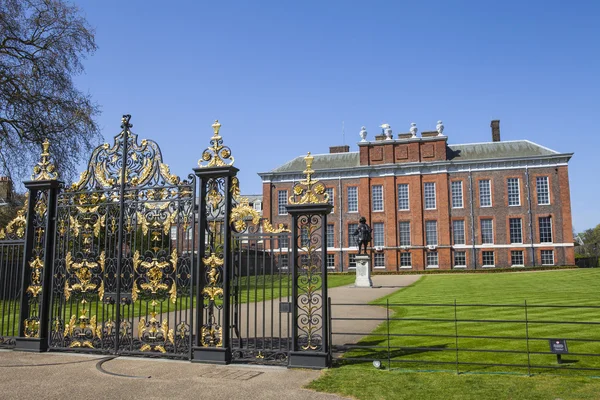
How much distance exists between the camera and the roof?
138 ft

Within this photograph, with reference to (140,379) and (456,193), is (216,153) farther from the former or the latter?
(456,193)

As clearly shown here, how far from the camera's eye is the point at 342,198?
45.1m

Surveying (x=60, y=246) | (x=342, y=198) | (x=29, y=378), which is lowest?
(x=29, y=378)

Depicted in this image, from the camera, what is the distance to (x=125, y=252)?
8.88 m

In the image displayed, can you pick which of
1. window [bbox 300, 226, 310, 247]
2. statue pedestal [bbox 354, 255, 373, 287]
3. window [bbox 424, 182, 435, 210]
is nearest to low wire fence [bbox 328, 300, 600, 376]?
window [bbox 300, 226, 310, 247]

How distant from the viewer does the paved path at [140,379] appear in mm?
6129

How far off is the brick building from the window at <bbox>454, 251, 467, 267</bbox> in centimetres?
8

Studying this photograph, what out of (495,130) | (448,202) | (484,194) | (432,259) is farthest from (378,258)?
(495,130)

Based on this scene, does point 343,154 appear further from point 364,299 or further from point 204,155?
point 204,155

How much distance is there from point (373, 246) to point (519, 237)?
1216 cm

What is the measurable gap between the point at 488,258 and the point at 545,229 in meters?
5.11

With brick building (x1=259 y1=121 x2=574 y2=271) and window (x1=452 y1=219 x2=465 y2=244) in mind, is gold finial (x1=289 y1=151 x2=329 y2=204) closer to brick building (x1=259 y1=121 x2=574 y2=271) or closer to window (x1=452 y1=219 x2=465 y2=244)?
brick building (x1=259 y1=121 x2=574 y2=271)

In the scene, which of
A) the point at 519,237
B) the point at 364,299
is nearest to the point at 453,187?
the point at 519,237

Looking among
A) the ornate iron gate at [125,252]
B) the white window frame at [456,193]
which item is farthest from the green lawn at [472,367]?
the white window frame at [456,193]
